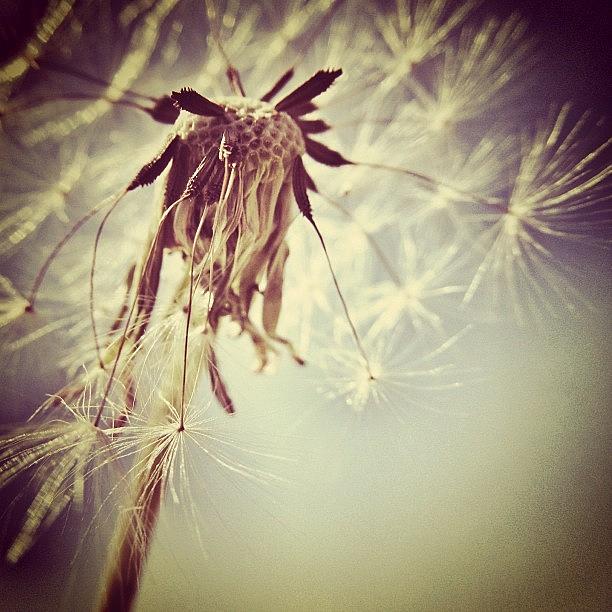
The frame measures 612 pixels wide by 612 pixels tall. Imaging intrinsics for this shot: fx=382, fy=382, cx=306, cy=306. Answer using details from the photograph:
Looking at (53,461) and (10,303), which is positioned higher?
(10,303)

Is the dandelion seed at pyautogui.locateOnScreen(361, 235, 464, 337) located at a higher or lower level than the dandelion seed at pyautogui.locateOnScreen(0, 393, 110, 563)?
higher

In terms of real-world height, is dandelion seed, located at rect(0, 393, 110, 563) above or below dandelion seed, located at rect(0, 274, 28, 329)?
below

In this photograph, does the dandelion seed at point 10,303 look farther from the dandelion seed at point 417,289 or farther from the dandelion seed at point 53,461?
the dandelion seed at point 417,289

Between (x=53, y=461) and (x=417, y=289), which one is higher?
(x=417, y=289)

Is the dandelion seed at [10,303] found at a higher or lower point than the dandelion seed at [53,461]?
higher

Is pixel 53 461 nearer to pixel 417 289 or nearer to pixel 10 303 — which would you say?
pixel 10 303

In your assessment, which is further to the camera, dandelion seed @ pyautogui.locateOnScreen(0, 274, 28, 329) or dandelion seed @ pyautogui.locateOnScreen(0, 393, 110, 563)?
dandelion seed @ pyautogui.locateOnScreen(0, 274, 28, 329)

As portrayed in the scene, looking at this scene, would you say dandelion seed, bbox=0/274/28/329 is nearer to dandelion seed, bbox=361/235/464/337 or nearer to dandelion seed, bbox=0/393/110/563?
dandelion seed, bbox=0/393/110/563

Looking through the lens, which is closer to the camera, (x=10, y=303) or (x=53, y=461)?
(x=53, y=461)

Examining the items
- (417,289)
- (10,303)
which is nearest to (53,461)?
(10,303)

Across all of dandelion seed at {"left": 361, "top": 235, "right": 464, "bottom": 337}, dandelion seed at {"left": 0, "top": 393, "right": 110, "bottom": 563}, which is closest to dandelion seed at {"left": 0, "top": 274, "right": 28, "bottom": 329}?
dandelion seed at {"left": 0, "top": 393, "right": 110, "bottom": 563}

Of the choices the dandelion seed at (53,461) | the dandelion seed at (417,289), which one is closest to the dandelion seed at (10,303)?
the dandelion seed at (53,461)
